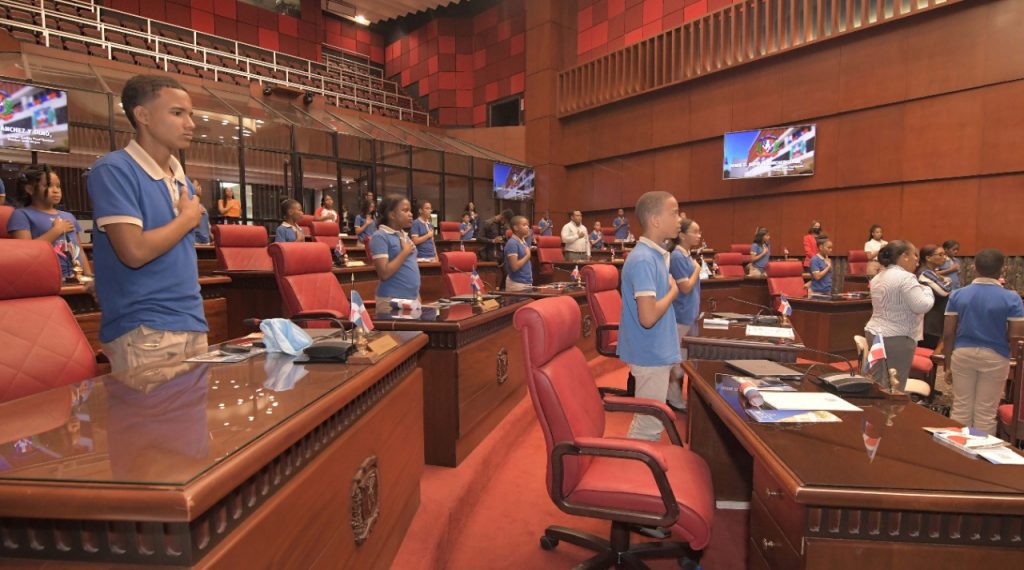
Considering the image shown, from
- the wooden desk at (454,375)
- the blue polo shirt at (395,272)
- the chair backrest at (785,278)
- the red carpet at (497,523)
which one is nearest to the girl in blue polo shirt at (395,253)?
the blue polo shirt at (395,272)

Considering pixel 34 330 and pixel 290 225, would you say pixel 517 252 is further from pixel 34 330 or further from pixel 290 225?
pixel 34 330

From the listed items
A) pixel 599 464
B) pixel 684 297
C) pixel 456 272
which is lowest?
pixel 599 464

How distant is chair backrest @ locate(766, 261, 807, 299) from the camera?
593 centimetres

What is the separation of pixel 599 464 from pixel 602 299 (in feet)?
6.52

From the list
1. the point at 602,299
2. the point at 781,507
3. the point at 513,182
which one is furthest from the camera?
the point at 513,182

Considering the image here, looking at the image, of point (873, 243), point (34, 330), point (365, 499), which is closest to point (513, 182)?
point (873, 243)

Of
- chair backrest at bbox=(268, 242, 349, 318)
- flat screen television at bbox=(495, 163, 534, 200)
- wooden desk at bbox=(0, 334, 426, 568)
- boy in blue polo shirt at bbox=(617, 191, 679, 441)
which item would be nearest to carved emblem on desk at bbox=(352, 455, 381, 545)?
wooden desk at bbox=(0, 334, 426, 568)

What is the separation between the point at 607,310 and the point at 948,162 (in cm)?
651

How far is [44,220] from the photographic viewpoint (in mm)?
3211

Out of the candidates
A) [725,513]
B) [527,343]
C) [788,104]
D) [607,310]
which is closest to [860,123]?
[788,104]

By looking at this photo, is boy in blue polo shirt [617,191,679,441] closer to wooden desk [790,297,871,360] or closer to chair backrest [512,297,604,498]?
chair backrest [512,297,604,498]

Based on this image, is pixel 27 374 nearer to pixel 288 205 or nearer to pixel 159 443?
pixel 159 443

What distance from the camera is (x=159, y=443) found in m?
0.84

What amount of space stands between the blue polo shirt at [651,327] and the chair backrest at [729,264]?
501 centimetres
